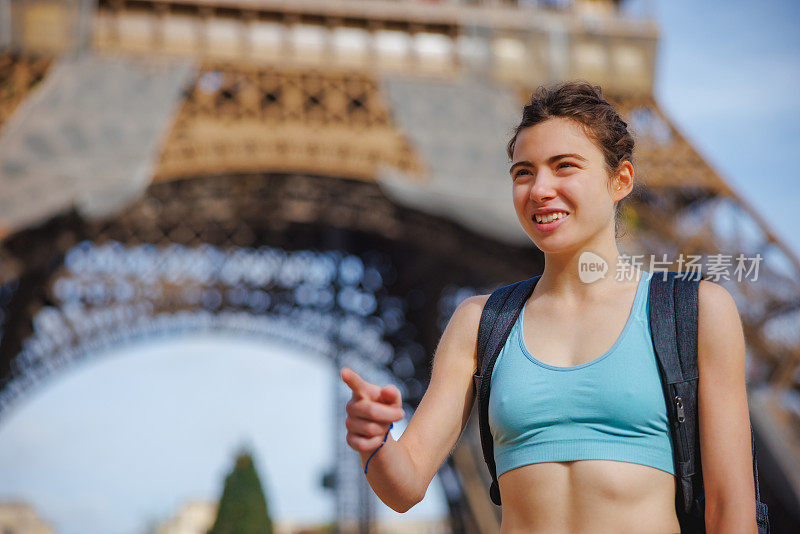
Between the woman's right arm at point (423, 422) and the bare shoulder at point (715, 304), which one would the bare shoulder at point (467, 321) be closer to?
the woman's right arm at point (423, 422)

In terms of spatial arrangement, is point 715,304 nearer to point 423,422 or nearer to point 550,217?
point 550,217

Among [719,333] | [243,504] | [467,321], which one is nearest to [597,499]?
[719,333]

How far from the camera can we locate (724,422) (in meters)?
1.49

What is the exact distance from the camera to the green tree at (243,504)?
57.7ft

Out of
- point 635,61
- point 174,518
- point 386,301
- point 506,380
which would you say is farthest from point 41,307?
point 174,518

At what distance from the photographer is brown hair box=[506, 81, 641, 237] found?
168 centimetres

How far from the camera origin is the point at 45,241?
12438 mm

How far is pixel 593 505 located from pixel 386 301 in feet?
64.7

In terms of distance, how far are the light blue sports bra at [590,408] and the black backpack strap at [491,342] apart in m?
0.05

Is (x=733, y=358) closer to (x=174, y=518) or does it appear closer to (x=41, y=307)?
(x=41, y=307)

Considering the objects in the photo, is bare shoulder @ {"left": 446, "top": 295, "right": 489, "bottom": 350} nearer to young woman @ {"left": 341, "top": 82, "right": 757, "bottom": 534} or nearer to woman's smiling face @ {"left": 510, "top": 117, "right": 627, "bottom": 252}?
young woman @ {"left": 341, "top": 82, "right": 757, "bottom": 534}

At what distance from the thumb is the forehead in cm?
52

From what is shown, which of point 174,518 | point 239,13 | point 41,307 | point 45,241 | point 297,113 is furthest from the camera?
point 174,518

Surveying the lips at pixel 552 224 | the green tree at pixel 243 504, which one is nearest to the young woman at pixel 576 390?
the lips at pixel 552 224
